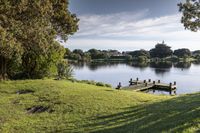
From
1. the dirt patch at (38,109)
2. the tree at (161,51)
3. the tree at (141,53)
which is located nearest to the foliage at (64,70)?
the dirt patch at (38,109)

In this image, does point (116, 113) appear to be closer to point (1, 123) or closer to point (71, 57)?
point (1, 123)

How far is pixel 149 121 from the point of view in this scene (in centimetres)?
1174

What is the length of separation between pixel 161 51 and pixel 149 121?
16014 cm

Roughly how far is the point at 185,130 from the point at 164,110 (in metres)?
4.49

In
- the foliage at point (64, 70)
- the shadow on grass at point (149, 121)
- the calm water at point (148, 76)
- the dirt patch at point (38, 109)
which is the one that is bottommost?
the calm water at point (148, 76)

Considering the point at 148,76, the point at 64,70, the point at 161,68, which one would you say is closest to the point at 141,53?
the point at 161,68

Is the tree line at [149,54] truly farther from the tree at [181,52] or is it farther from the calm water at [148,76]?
the calm water at [148,76]

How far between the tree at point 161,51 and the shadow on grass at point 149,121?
15633 centimetres

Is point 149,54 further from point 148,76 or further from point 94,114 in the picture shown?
point 94,114

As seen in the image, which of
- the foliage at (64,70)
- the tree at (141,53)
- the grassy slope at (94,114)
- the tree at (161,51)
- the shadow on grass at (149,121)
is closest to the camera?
the shadow on grass at (149,121)

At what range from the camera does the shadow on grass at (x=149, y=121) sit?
1018cm

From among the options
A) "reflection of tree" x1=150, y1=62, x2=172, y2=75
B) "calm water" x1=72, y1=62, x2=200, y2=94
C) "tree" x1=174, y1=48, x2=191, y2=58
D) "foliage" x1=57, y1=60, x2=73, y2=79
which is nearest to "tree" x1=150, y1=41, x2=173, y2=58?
"tree" x1=174, y1=48, x2=191, y2=58

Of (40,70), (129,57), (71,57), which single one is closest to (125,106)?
(40,70)

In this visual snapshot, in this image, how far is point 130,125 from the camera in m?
11.5
